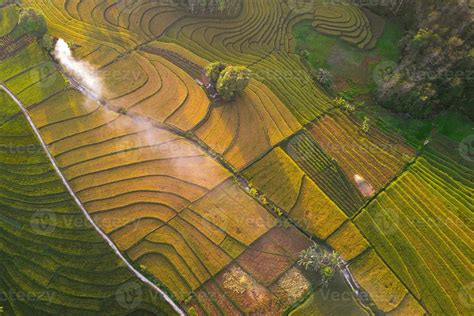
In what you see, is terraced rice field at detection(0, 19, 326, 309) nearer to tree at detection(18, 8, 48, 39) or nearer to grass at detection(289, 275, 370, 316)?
grass at detection(289, 275, 370, 316)

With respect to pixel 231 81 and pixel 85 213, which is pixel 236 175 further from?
pixel 85 213

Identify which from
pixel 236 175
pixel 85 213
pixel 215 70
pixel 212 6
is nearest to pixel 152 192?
pixel 85 213

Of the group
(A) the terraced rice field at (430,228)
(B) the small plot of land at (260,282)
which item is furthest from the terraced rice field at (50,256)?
(A) the terraced rice field at (430,228)

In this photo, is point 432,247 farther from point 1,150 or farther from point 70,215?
point 1,150

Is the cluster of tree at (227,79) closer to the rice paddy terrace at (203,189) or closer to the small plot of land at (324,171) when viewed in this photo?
the rice paddy terrace at (203,189)

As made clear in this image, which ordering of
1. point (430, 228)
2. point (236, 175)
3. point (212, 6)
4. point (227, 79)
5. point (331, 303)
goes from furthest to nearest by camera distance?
point (212, 6) → point (227, 79) → point (236, 175) → point (430, 228) → point (331, 303)
